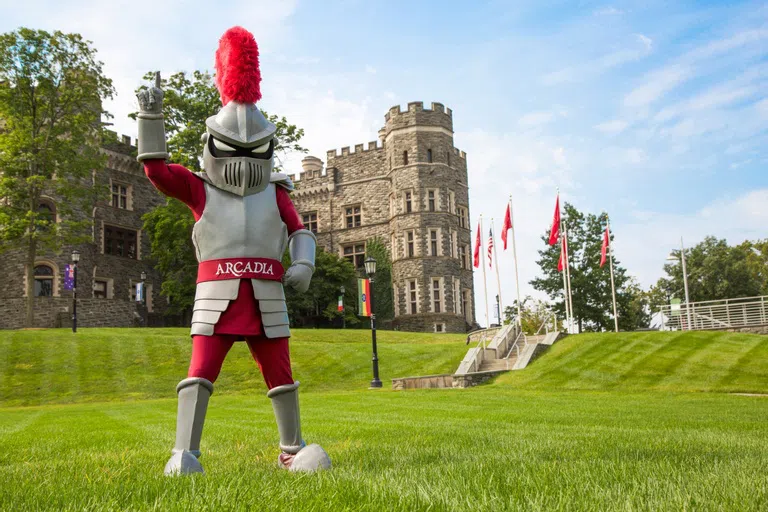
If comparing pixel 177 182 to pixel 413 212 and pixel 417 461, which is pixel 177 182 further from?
pixel 413 212

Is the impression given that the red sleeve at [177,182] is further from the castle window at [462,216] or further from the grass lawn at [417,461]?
the castle window at [462,216]

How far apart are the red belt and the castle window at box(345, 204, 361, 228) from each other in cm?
3946

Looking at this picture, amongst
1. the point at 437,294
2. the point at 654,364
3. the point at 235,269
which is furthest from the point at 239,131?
the point at 437,294

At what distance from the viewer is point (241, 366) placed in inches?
835

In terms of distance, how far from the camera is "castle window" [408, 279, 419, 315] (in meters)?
39.8

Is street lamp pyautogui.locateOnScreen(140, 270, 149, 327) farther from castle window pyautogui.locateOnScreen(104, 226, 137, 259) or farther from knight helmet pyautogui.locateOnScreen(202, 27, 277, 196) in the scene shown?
knight helmet pyautogui.locateOnScreen(202, 27, 277, 196)

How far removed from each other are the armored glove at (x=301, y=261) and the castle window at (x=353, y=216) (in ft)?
A: 128

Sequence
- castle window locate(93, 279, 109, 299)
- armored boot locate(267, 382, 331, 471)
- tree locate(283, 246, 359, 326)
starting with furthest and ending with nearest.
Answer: tree locate(283, 246, 359, 326) → castle window locate(93, 279, 109, 299) → armored boot locate(267, 382, 331, 471)

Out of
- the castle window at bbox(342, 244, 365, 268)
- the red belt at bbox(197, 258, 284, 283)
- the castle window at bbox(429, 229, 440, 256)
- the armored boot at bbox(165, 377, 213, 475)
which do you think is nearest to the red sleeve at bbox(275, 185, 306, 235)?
the red belt at bbox(197, 258, 284, 283)

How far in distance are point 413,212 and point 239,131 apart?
3633 centimetres

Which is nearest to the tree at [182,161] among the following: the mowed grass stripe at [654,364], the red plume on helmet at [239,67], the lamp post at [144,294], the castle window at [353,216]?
the lamp post at [144,294]

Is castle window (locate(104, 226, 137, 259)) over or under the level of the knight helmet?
over

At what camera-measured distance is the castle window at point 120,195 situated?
3728 cm

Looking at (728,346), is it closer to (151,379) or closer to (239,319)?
(151,379)
